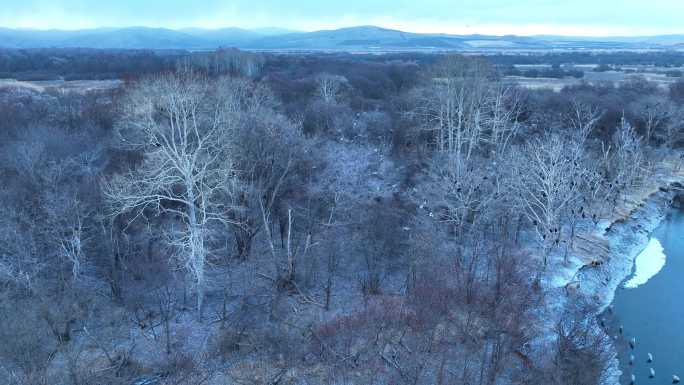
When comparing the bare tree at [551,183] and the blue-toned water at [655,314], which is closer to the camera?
the blue-toned water at [655,314]

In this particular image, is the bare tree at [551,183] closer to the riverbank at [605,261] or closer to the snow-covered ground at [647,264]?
the riverbank at [605,261]

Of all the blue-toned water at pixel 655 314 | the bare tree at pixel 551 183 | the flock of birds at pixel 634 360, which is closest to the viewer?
the flock of birds at pixel 634 360

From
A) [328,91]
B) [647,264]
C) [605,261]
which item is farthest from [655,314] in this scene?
[328,91]

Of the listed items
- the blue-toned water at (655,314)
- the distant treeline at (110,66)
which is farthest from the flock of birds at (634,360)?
the distant treeline at (110,66)

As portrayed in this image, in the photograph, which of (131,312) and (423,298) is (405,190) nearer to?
(423,298)

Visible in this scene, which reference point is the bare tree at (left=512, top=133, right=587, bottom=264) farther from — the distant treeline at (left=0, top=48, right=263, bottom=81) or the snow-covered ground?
A: the distant treeline at (left=0, top=48, right=263, bottom=81)

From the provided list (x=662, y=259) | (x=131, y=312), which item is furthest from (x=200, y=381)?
(x=662, y=259)

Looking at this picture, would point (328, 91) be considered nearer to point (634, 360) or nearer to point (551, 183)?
point (551, 183)
